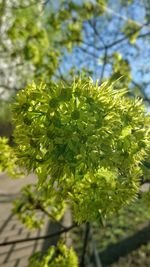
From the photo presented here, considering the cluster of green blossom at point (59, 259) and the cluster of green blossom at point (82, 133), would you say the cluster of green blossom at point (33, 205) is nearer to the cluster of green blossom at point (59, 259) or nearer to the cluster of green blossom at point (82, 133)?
the cluster of green blossom at point (59, 259)

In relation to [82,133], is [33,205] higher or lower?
lower

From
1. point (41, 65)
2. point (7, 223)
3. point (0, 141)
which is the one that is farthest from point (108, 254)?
point (0, 141)

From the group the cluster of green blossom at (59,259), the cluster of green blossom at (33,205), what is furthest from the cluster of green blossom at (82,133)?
the cluster of green blossom at (33,205)

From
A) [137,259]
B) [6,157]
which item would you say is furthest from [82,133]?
[137,259]

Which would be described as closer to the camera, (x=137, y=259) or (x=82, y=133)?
(x=82, y=133)

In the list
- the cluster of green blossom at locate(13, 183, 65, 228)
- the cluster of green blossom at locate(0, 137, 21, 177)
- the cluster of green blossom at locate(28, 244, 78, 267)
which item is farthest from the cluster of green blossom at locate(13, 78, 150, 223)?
the cluster of green blossom at locate(13, 183, 65, 228)

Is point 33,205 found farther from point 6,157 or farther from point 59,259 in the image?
point 59,259

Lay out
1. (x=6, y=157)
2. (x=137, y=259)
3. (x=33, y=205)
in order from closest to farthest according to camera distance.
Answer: (x=6, y=157) → (x=33, y=205) → (x=137, y=259)

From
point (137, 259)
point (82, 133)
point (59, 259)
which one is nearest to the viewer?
point (82, 133)

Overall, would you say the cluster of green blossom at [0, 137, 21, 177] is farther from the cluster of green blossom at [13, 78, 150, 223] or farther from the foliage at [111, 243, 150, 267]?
the foliage at [111, 243, 150, 267]

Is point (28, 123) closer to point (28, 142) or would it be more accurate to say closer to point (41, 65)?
point (28, 142)
